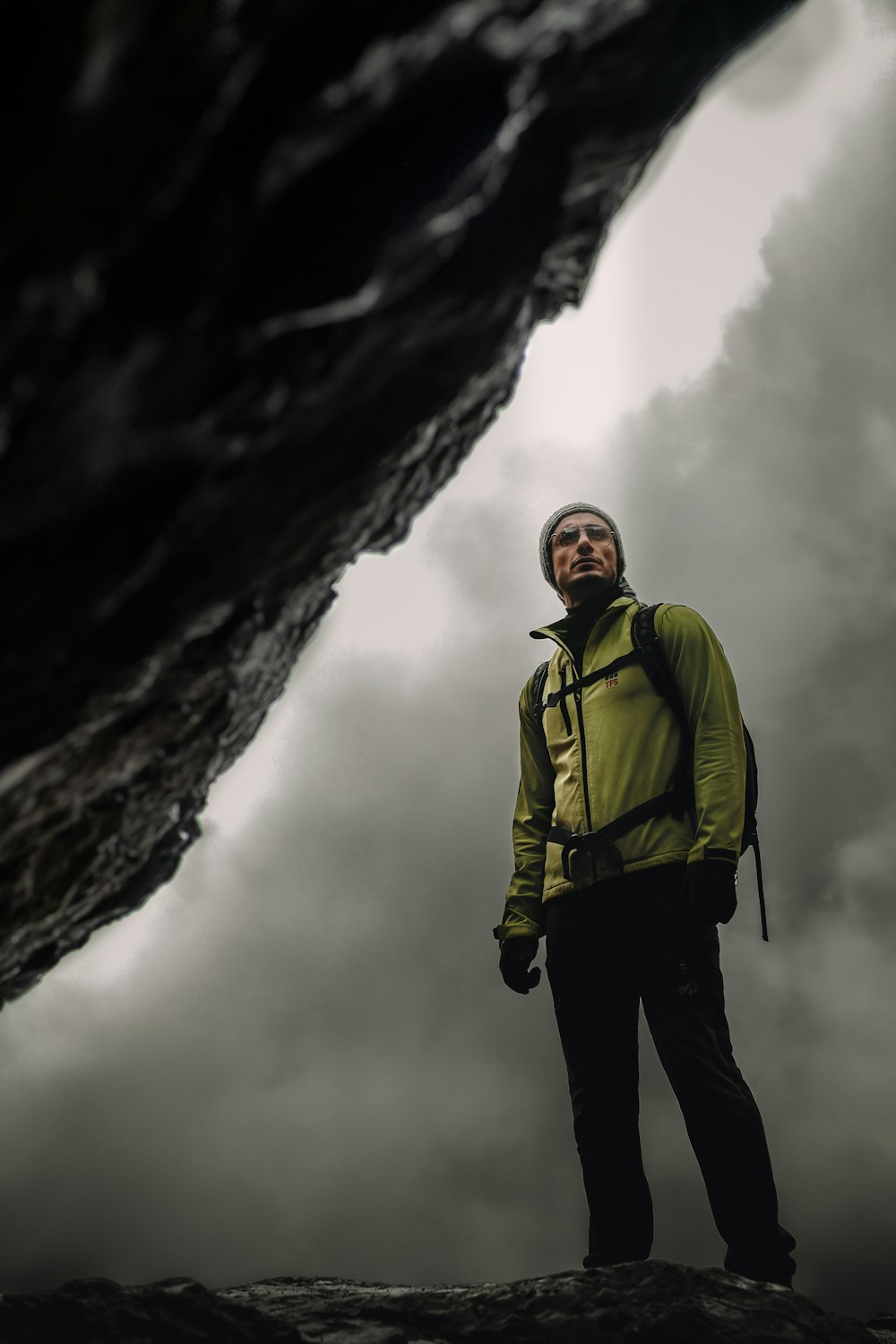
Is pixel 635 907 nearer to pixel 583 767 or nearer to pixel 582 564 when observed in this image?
pixel 583 767

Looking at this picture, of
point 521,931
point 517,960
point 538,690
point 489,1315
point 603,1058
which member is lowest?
point 489,1315

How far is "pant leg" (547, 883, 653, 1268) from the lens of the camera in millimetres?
2906

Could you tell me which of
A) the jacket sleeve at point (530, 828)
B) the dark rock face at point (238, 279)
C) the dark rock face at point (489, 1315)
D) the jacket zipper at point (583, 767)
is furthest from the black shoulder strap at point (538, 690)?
the dark rock face at point (238, 279)

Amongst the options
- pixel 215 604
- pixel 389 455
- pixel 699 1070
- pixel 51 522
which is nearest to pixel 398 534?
pixel 389 455

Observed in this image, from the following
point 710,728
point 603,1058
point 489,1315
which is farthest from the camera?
point 710,728

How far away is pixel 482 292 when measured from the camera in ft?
4.06

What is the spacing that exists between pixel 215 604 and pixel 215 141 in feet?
2.27

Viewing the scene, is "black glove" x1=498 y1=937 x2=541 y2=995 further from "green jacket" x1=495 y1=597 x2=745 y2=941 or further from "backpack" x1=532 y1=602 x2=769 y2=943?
"backpack" x1=532 y1=602 x2=769 y2=943

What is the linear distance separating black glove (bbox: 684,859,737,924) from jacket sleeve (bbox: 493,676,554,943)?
825mm

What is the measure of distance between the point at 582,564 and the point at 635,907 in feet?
5.17

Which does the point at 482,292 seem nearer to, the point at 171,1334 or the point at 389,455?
the point at 389,455

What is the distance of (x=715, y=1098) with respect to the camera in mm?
2799

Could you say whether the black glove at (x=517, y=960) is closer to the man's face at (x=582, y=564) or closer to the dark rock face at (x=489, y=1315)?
the dark rock face at (x=489, y=1315)

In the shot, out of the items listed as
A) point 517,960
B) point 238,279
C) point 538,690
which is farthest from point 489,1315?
point 238,279
